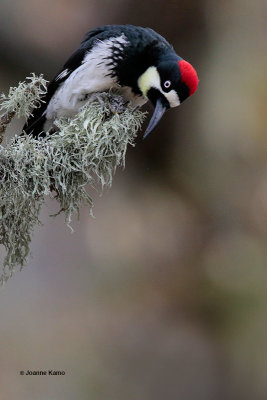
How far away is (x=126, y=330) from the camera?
2660mm

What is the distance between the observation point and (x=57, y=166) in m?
1.21

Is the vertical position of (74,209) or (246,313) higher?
(74,209)

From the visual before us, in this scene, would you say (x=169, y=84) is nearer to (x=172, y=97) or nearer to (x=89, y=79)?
(x=172, y=97)

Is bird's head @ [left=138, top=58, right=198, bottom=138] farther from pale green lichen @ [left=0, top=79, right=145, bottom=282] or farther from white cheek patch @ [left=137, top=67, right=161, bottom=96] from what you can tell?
pale green lichen @ [left=0, top=79, right=145, bottom=282]

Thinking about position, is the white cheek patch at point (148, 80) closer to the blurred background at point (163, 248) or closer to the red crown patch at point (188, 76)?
the red crown patch at point (188, 76)

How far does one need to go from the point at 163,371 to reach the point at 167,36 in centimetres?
155

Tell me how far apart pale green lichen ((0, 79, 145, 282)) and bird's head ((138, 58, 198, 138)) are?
13 centimetres

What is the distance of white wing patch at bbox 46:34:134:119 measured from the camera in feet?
4.80

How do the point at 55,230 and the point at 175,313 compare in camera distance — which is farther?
the point at 175,313

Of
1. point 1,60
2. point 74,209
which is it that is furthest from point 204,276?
point 74,209

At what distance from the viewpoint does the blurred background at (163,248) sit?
8.01 feet

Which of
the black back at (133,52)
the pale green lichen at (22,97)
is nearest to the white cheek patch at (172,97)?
the black back at (133,52)

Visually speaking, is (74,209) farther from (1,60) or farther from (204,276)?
(204,276)

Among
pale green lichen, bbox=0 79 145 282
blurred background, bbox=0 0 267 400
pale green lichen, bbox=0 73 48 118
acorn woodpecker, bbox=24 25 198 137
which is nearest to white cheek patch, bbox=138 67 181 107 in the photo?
acorn woodpecker, bbox=24 25 198 137
